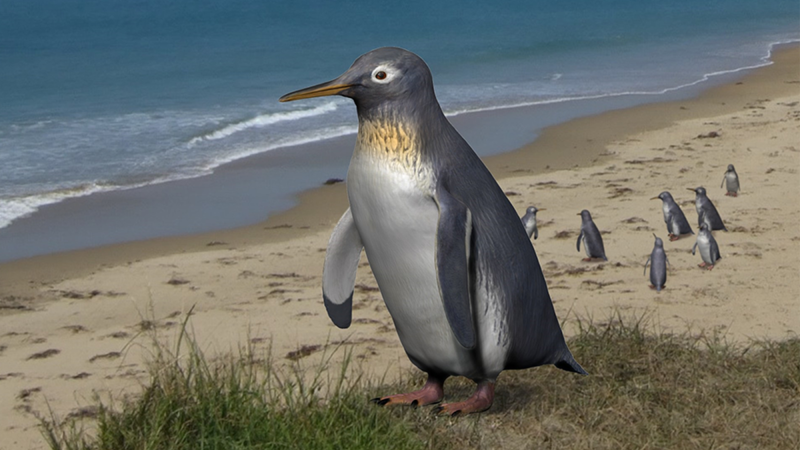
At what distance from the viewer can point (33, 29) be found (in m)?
36.2

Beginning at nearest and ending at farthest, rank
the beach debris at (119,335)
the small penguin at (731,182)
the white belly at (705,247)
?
1. the beach debris at (119,335)
2. the white belly at (705,247)
3. the small penguin at (731,182)

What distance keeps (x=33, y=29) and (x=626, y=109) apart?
25.4 meters

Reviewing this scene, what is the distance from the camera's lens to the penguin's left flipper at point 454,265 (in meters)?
3.82

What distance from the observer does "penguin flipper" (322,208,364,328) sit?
4453 mm

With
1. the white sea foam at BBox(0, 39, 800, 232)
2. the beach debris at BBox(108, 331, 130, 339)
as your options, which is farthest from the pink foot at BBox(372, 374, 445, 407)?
the white sea foam at BBox(0, 39, 800, 232)

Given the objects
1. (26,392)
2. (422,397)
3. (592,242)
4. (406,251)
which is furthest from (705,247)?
(26,392)

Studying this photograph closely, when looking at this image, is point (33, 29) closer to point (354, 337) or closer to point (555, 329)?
point (354, 337)

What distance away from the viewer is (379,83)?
3.97 m

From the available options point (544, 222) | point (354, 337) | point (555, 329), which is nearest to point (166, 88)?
point (544, 222)

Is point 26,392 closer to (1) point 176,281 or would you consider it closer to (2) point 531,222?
(1) point 176,281

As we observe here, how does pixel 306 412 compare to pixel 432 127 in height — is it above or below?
below

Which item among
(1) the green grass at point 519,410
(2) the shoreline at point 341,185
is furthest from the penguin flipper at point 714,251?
(2) the shoreline at point 341,185

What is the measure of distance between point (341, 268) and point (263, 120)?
43.7 ft

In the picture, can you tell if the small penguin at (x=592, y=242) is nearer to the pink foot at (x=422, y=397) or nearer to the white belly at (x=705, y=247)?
the white belly at (x=705, y=247)
